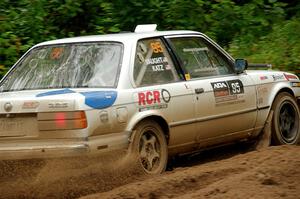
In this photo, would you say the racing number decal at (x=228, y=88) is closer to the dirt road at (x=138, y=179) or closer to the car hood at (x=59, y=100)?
the dirt road at (x=138, y=179)

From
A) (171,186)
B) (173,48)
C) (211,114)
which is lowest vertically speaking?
(171,186)

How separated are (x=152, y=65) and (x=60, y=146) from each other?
164 cm

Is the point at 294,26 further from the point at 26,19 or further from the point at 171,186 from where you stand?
the point at 171,186

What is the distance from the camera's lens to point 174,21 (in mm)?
13578

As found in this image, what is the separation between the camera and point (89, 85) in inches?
291

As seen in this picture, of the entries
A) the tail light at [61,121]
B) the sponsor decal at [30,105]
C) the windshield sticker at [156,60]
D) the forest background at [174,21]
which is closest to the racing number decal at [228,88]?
the windshield sticker at [156,60]

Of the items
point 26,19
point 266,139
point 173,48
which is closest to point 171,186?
point 173,48

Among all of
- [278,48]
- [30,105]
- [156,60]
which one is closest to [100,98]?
[30,105]

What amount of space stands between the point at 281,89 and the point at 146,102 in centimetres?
276

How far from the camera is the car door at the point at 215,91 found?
27.1ft

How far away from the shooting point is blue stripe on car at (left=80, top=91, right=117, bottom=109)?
22.4ft

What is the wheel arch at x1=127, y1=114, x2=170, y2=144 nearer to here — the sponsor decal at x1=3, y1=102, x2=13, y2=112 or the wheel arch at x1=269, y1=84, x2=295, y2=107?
the sponsor decal at x1=3, y1=102, x2=13, y2=112

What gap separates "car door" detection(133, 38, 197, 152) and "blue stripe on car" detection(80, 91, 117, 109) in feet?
1.26

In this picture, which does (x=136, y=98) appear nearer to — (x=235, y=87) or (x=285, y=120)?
(x=235, y=87)
